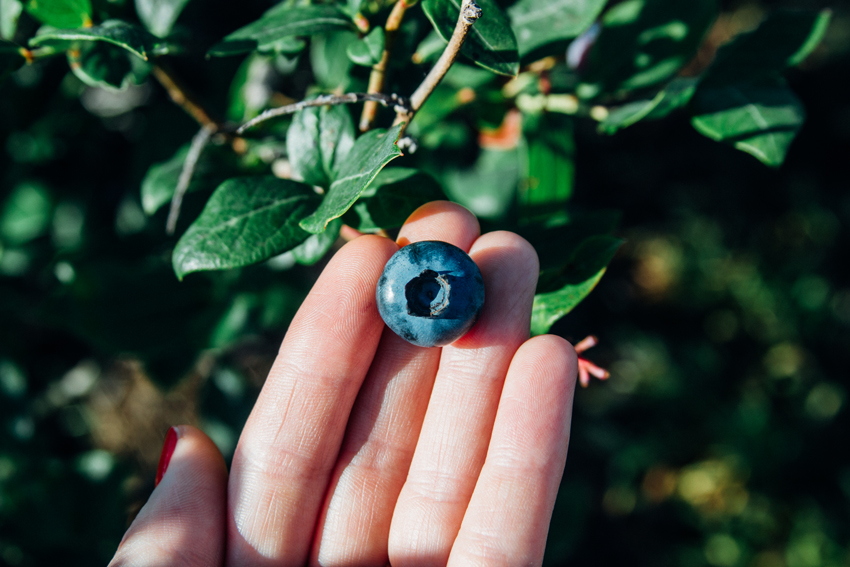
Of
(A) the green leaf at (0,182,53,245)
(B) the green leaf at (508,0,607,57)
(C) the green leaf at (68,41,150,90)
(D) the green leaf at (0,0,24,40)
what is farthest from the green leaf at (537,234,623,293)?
(A) the green leaf at (0,182,53,245)

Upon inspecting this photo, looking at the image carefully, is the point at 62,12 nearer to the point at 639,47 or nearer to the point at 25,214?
the point at 25,214

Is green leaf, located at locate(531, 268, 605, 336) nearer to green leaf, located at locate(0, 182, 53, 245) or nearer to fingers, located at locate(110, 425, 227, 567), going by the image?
fingers, located at locate(110, 425, 227, 567)

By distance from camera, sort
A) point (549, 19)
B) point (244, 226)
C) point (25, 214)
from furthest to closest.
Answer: point (25, 214) → point (549, 19) → point (244, 226)

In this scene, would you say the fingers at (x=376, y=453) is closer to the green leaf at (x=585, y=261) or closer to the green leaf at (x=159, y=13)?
the green leaf at (x=585, y=261)

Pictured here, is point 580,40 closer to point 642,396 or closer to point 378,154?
point 378,154

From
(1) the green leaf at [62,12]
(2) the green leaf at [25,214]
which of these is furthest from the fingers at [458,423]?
(2) the green leaf at [25,214]

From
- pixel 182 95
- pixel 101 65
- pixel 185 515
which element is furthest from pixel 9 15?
pixel 185 515
